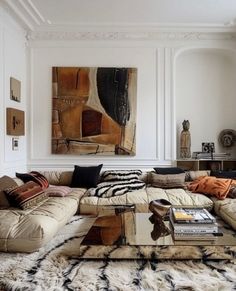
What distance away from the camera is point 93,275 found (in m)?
2.38

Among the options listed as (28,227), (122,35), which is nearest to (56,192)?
(28,227)

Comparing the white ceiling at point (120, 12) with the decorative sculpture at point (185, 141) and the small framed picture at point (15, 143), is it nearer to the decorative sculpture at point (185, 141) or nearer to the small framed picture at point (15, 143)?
the decorative sculpture at point (185, 141)

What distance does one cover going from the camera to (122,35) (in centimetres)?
551

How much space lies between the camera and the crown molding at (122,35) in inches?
217

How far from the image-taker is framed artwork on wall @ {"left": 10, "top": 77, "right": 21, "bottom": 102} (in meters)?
4.85

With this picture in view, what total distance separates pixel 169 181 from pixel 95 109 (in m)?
1.80

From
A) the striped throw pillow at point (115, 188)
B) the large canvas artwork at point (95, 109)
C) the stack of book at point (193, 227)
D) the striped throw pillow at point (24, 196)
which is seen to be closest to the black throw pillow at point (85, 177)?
the striped throw pillow at point (115, 188)

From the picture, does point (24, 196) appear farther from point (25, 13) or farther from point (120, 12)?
point (120, 12)

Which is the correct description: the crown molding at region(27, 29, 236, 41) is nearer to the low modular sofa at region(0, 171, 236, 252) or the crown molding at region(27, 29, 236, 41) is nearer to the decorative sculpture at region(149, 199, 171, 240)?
the low modular sofa at region(0, 171, 236, 252)

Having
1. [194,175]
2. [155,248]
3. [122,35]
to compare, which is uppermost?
[122,35]

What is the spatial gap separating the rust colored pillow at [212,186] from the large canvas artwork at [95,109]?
1.44 meters

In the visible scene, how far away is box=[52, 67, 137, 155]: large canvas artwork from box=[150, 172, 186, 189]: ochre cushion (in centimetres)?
96

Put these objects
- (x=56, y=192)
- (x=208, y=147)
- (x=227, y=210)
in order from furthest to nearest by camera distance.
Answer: (x=208, y=147) < (x=56, y=192) < (x=227, y=210)

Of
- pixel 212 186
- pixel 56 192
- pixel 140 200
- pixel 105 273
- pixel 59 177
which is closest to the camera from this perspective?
pixel 105 273
